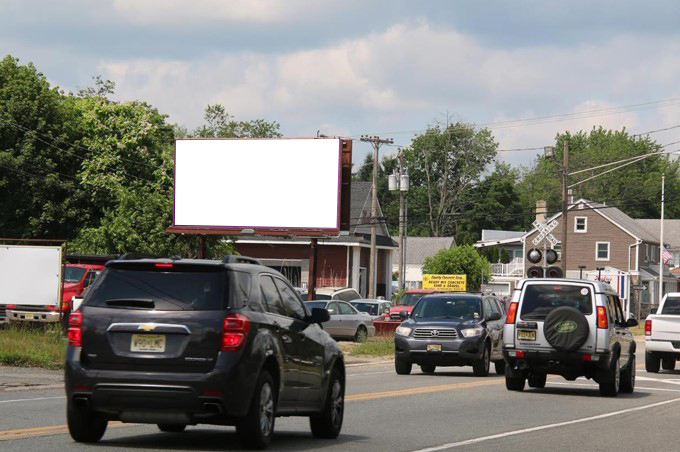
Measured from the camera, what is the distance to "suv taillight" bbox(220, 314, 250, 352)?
35.9 ft

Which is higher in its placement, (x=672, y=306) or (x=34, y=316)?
(x=672, y=306)

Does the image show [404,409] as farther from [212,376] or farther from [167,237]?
[167,237]

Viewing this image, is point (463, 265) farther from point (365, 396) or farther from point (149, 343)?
point (149, 343)

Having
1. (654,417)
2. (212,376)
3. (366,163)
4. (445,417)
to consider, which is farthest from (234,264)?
(366,163)

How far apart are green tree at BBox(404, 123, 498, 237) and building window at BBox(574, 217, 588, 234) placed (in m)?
19.3

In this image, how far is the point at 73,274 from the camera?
36.2 metres

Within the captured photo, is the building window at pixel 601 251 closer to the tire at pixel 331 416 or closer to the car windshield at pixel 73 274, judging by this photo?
the car windshield at pixel 73 274

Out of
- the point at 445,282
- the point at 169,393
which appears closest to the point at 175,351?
the point at 169,393

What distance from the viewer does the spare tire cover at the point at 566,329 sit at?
20797mm

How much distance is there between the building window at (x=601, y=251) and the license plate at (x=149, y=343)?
87.5m

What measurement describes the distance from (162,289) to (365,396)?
9.02 metres

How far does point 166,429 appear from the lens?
13188 mm

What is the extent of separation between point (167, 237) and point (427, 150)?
66.6 meters

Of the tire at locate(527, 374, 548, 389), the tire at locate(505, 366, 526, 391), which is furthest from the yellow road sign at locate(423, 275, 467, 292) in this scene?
the tire at locate(505, 366, 526, 391)
